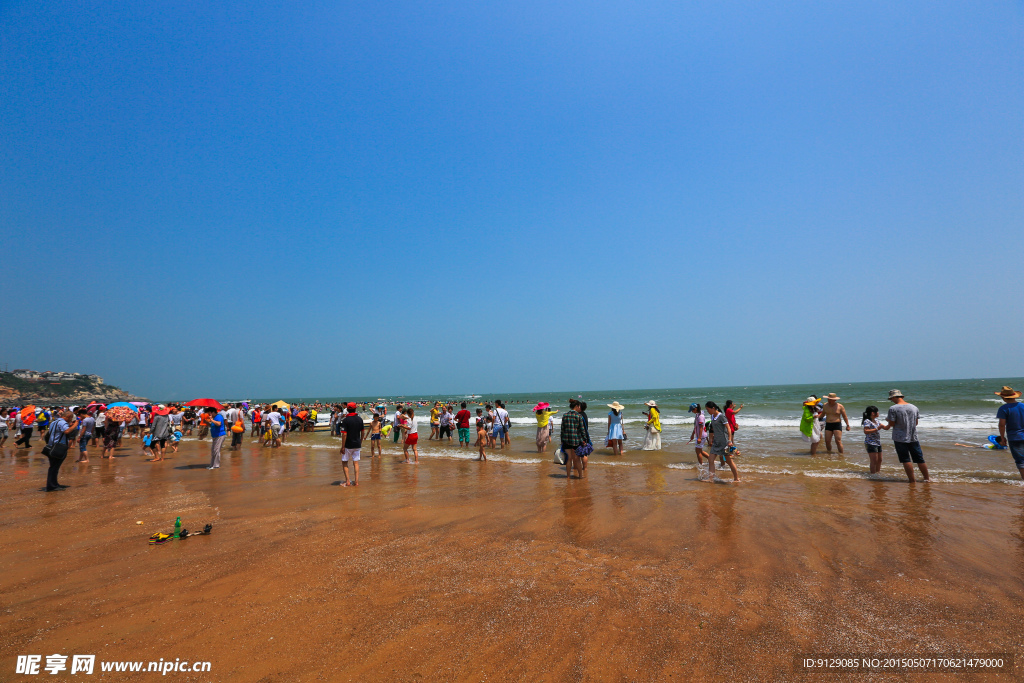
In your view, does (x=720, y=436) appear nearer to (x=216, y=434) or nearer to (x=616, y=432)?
(x=616, y=432)

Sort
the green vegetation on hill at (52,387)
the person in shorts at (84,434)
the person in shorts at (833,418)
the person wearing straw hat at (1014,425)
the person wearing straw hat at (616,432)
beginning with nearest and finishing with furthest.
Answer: the person wearing straw hat at (1014,425) < the person in shorts at (833,418) < the person wearing straw hat at (616,432) < the person in shorts at (84,434) < the green vegetation on hill at (52,387)

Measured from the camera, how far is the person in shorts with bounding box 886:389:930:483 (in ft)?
30.9

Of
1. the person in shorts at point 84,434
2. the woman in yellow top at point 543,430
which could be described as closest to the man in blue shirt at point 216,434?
the person in shorts at point 84,434

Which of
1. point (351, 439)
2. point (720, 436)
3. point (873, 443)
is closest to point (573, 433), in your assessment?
point (720, 436)

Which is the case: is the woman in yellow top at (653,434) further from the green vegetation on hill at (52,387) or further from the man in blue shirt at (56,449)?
the green vegetation on hill at (52,387)

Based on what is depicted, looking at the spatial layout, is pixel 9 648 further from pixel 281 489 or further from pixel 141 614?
pixel 281 489

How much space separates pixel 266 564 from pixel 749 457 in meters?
13.9

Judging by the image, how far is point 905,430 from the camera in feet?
31.1

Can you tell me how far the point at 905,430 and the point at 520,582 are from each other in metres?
9.36

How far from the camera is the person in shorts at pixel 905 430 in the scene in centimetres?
941

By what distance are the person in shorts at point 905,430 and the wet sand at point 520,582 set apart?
0.65 m

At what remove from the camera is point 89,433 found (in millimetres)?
17203

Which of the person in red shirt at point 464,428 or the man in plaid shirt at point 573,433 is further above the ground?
the man in plaid shirt at point 573,433

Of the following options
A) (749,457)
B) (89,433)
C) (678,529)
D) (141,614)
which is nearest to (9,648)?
(141,614)
